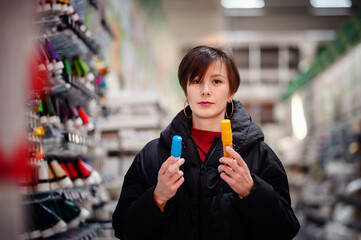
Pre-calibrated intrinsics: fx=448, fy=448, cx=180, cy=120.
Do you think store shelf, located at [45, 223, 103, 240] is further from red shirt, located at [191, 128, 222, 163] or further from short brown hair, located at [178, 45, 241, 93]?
short brown hair, located at [178, 45, 241, 93]

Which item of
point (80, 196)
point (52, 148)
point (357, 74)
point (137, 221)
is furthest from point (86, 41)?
point (357, 74)

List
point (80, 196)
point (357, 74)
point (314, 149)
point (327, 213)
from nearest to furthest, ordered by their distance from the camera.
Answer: point (80, 196) → point (357, 74) → point (327, 213) → point (314, 149)

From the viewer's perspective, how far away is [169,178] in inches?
58.3

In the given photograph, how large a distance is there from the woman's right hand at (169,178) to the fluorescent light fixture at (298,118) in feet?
33.0

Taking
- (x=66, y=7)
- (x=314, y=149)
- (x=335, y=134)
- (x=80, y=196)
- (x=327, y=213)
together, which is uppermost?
(x=66, y=7)

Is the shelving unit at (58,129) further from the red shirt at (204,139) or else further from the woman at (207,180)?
the red shirt at (204,139)

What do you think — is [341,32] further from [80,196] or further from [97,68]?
[80,196]

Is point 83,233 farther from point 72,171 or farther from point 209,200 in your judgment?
point 209,200

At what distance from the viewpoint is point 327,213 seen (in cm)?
710

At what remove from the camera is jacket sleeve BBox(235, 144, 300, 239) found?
4.92 ft

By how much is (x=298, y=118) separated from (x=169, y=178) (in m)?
11.0

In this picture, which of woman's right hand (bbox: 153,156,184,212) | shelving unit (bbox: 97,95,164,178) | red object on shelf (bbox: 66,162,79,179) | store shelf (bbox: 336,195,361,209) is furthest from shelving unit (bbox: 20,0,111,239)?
store shelf (bbox: 336,195,361,209)

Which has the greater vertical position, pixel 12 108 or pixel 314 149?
pixel 12 108

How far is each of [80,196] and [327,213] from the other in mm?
5741
